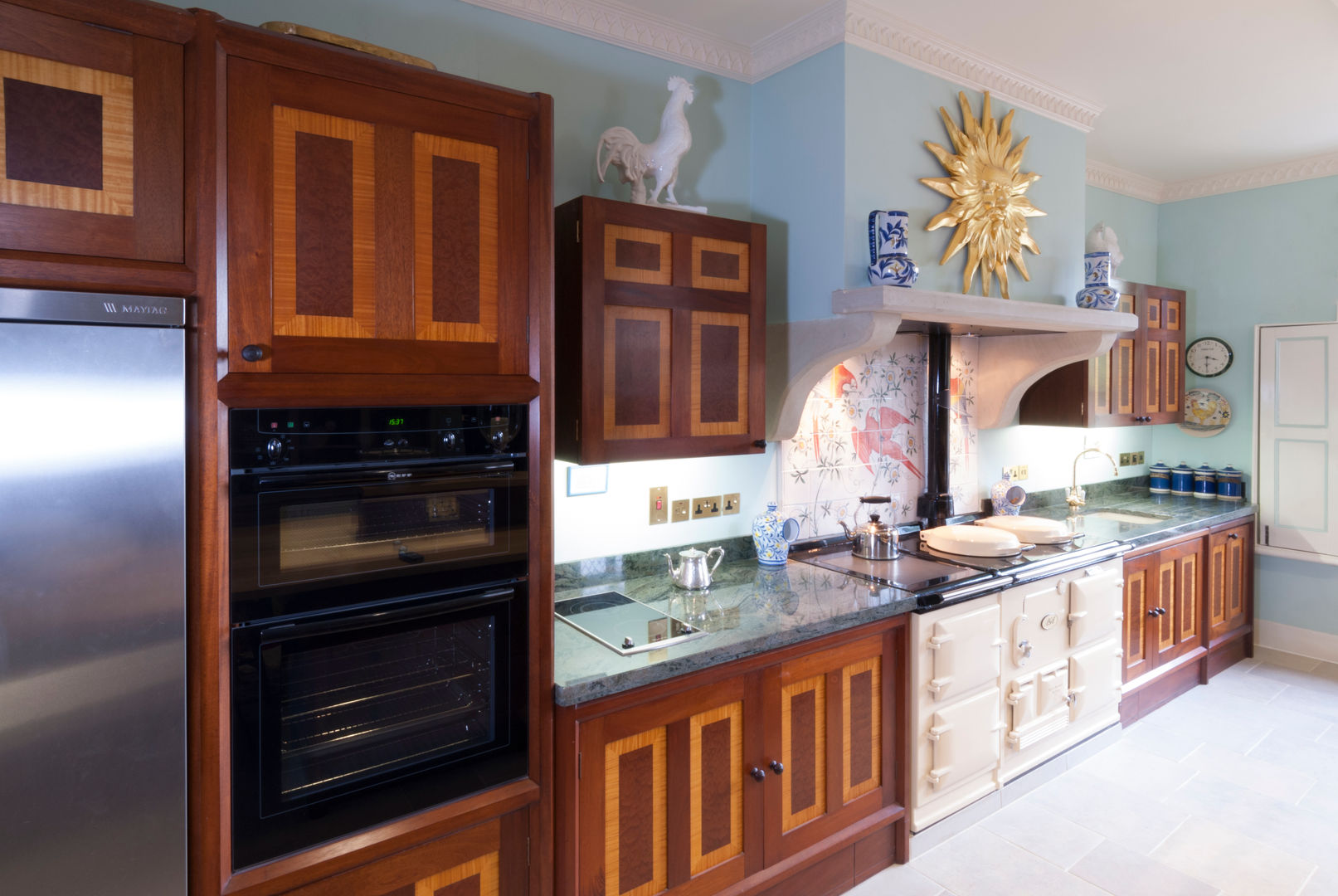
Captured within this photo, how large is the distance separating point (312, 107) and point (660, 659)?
1397 mm

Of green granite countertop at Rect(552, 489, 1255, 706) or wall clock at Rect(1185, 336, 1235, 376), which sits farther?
wall clock at Rect(1185, 336, 1235, 376)

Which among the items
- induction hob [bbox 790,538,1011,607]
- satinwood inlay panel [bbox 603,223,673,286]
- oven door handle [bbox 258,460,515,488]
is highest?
satinwood inlay panel [bbox 603,223,673,286]

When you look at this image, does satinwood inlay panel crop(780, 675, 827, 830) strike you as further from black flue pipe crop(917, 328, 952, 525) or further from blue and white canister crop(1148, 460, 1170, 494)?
blue and white canister crop(1148, 460, 1170, 494)

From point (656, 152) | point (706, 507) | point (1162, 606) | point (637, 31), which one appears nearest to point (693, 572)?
point (706, 507)

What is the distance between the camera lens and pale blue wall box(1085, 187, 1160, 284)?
4.42 meters

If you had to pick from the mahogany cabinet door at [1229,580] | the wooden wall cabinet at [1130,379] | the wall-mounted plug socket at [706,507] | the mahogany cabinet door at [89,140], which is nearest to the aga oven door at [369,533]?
the mahogany cabinet door at [89,140]

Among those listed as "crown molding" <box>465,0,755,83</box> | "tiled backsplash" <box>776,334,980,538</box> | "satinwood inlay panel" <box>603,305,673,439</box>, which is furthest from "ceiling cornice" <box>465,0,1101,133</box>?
"tiled backsplash" <box>776,334,980,538</box>

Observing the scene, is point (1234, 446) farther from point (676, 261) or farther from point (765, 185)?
point (676, 261)

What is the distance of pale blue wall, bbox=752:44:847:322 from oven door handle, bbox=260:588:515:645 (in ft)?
4.94

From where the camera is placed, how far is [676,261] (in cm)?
226

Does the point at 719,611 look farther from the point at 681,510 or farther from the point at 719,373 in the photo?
the point at 719,373

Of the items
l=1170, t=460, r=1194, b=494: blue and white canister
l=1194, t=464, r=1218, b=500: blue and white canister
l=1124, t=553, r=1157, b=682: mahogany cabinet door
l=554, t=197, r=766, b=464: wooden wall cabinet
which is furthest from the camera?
l=1170, t=460, r=1194, b=494: blue and white canister

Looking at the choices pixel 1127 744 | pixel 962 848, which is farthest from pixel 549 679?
pixel 1127 744

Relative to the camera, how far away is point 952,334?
3.30 m
